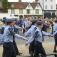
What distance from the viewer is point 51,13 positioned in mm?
115125

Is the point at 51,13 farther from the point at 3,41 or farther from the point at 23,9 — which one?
the point at 3,41

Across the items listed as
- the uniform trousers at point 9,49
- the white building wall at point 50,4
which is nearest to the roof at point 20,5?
the white building wall at point 50,4

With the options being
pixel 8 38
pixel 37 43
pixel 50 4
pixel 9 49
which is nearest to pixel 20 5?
pixel 50 4

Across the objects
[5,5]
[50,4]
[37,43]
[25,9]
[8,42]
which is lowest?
[25,9]

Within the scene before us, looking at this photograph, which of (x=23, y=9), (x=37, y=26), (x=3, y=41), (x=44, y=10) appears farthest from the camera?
(x=44, y=10)

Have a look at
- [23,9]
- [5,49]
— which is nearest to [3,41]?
[5,49]

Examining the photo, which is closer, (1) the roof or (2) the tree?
(2) the tree

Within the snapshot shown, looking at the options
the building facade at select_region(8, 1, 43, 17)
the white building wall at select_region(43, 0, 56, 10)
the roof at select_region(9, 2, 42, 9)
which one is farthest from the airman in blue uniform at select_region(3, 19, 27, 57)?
the white building wall at select_region(43, 0, 56, 10)

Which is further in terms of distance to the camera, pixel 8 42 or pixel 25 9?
pixel 25 9

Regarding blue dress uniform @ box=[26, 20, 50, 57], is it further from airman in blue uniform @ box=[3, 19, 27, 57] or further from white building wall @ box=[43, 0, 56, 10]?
white building wall @ box=[43, 0, 56, 10]

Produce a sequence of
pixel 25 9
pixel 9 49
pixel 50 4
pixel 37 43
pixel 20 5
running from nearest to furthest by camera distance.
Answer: pixel 9 49 < pixel 37 43 < pixel 20 5 < pixel 25 9 < pixel 50 4

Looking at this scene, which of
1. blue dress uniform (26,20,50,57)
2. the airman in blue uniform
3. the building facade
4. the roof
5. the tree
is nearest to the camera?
the airman in blue uniform

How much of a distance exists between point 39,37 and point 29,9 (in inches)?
3767

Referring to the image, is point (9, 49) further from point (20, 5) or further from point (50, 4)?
point (50, 4)
